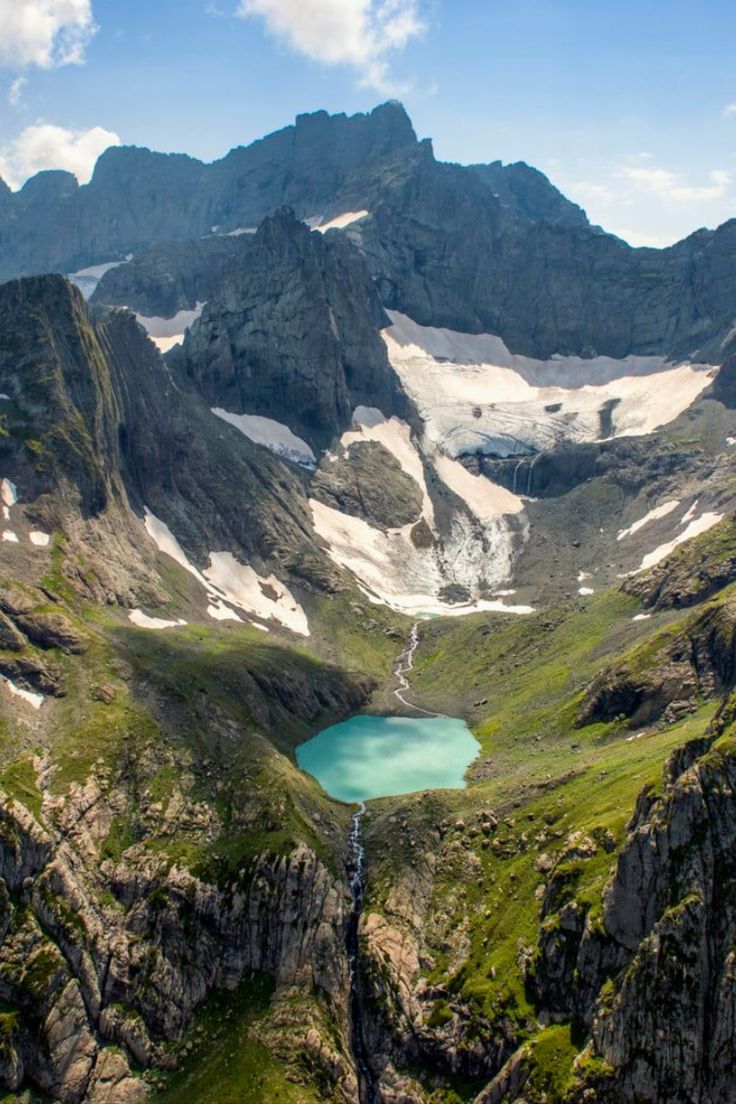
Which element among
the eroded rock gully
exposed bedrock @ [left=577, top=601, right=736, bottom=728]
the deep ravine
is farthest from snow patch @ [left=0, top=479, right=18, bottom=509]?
exposed bedrock @ [left=577, top=601, right=736, bottom=728]

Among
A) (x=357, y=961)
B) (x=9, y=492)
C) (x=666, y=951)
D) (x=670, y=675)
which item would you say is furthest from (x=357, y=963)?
(x=9, y=492)

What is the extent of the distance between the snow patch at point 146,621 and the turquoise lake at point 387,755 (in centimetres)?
3272

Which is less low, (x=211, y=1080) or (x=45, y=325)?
(x=45, y=325)

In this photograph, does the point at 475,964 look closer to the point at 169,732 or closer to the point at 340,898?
the point at 340,898

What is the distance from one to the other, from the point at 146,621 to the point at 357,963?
267 ft

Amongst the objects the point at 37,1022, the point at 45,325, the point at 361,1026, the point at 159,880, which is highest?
the point at 45,325

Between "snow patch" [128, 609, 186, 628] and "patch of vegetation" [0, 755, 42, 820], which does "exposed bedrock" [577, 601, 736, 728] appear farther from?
"patch of vegetation" [0, 755, 42, 820]

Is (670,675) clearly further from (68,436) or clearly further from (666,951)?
(68,436)

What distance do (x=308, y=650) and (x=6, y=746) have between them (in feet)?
288

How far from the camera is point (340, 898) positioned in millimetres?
93062

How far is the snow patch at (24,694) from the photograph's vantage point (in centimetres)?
10925

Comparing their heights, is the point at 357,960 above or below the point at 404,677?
below

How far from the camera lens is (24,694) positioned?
11019 cm

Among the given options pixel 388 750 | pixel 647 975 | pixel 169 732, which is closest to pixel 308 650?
pixel 388 750
